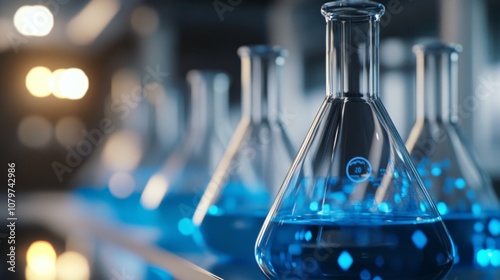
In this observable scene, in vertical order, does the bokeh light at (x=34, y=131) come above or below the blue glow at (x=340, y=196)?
below

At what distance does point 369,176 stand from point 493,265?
17cm

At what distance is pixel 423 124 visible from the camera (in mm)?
773

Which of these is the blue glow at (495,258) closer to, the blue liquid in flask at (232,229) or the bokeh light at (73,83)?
the blue liquid in flask at (232,229)

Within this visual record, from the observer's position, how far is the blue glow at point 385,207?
22.6 inches

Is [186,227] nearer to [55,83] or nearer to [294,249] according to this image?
[294,249]

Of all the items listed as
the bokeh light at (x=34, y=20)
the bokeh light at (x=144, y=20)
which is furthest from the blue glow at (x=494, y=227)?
the bokeh light at (x=34, y=20)

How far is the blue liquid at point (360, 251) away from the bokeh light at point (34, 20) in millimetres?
1971

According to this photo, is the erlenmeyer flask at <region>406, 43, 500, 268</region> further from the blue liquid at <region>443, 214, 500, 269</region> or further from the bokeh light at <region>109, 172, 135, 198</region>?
the bokeh light at <region>109, 172, 135, 198</region>

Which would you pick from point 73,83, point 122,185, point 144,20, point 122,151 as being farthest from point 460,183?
point 73,83

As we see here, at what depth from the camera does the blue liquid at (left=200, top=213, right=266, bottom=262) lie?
77 centimetres

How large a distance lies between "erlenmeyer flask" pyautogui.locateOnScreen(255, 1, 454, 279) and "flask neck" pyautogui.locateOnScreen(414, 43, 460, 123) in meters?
0.16

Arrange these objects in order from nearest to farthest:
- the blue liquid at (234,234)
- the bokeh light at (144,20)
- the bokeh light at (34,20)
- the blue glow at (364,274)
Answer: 1. the blue glow at (364,274)
2. the blue liquid at (234,234)
3. the bokeh light at (144,20)
4. the bokeh light at (34,20)

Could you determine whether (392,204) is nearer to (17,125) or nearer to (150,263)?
(150,263)

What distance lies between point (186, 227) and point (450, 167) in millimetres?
470
